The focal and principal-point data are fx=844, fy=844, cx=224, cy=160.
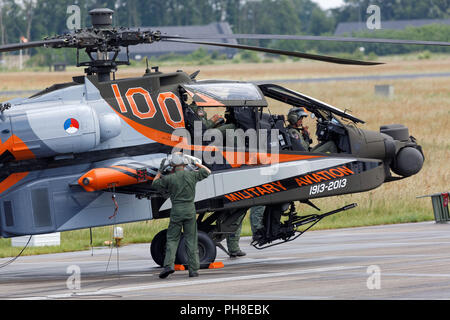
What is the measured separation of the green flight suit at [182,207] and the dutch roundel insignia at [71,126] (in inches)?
57.5

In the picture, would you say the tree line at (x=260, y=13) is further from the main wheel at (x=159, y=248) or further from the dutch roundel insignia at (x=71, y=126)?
the dutch roundel insignia at (x=71, y=126)

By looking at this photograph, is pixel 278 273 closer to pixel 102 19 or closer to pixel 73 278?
pixel 73 278

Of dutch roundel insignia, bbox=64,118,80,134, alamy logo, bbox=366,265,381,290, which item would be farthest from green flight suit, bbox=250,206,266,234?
dutch roundel insignia, bbox=64,118,80,134

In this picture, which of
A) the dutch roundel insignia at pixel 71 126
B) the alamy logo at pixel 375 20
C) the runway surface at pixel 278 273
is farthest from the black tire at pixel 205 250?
the alamy logo at pixel 375 20

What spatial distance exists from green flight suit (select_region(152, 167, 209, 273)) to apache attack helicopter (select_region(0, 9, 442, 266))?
743 millimetres

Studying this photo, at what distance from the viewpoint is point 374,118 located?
38.8 metres

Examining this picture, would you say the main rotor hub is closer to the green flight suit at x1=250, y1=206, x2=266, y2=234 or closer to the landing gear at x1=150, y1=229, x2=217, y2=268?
the landing gear at x1=150, y1=229, x2=217, y2=268

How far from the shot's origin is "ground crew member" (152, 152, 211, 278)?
12.6 m

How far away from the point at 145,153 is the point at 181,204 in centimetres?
138

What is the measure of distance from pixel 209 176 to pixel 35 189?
280cm

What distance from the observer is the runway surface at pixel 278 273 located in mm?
10609

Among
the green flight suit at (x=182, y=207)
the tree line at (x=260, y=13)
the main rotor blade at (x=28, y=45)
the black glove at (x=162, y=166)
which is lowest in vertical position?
the green flight suit at (x=182, y=207)
